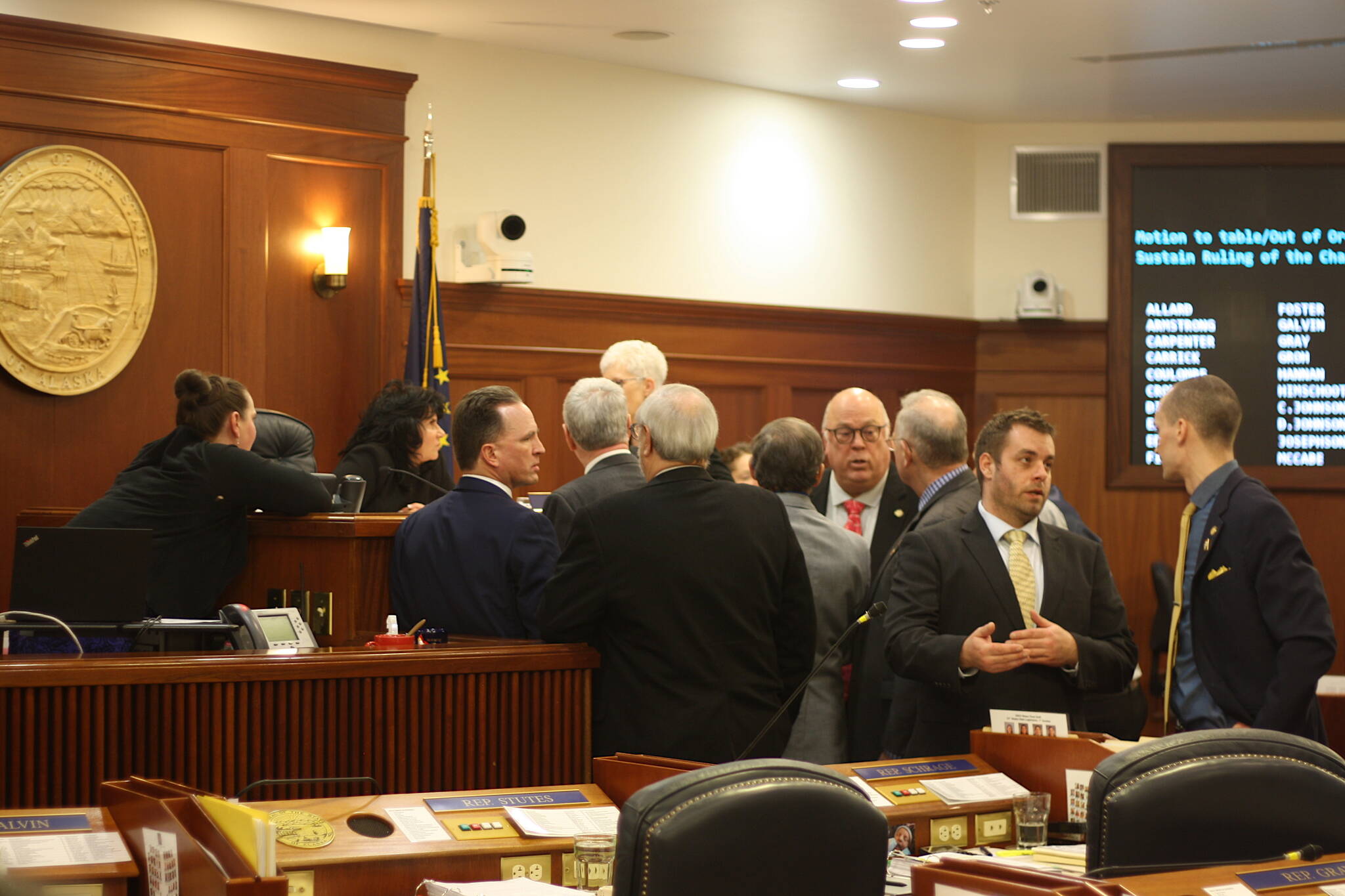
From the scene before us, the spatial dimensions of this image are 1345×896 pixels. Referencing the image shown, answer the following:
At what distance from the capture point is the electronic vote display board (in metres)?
8.34

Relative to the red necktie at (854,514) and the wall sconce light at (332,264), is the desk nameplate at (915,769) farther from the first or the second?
the wall sconce light at (332,264)

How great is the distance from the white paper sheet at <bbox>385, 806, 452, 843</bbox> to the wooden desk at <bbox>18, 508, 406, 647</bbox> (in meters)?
1.33

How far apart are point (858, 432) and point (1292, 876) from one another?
2.61 meters

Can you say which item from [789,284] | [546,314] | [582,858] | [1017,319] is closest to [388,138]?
[546,314]

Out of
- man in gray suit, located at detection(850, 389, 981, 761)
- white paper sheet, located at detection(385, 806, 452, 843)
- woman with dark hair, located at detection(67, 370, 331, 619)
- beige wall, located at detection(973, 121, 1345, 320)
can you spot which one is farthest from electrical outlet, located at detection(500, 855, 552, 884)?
beige wall, located at detection(973, 121, 1345, 320)

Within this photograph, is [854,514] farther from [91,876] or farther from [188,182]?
[188,182]

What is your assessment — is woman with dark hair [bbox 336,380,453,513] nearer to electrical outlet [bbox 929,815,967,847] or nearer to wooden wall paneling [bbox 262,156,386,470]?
wooden wall paneling [bbox 262,156,386,470]

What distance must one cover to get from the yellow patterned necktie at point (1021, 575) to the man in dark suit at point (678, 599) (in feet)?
1.86

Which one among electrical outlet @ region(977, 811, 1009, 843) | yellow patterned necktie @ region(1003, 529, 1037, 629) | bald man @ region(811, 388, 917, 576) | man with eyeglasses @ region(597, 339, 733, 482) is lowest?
electrical outlet @ region(977, 811, 1009, 843)

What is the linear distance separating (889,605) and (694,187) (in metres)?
4.42

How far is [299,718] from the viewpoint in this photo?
305 centimetres

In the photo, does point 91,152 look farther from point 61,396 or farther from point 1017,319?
point 1017,319

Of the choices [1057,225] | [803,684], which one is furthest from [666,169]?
[803,684]

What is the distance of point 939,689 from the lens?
353cm
